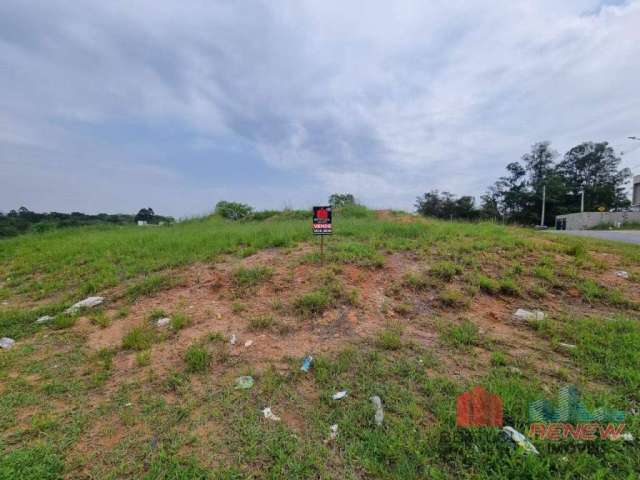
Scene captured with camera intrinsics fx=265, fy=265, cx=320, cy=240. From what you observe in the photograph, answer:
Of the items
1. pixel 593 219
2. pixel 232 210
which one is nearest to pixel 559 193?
pixel 593 219

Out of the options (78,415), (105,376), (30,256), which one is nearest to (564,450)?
(78,415)

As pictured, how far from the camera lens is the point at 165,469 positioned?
1.46 metres

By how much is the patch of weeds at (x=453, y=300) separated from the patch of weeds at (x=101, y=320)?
4.08 metres

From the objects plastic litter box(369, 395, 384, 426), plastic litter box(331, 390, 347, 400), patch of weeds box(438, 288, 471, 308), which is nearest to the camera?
plastic litter box(369, 395, 384, 426)

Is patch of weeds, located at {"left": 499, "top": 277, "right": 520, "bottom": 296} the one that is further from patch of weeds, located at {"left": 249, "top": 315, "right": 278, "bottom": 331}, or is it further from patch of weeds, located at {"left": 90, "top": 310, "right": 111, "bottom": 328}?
patch of weeds, located at {"left": 90, "top": 310, "right": 111, "bottom": 328}

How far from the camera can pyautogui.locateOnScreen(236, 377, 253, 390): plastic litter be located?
6.83 ft

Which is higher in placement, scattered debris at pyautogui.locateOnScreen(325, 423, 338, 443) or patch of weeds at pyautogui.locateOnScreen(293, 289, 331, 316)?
patch of weeds at pyautogui.locateOnScreen(293, 289, 331, 316)

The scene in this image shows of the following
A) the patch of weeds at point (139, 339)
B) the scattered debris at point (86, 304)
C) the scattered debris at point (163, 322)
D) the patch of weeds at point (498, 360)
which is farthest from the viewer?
the scattered debris at point (86, 304)

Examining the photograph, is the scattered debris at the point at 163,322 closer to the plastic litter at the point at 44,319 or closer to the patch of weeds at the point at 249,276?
the patch of weeds at the point at 249,276

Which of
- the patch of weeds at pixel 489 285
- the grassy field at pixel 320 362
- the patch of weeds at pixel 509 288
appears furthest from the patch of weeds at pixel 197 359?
the patch of weeds at pixel 509 288

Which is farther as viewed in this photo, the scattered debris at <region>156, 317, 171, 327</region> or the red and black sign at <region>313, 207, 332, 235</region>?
the red and black sign at <region>313, 207, 332, 235</region>

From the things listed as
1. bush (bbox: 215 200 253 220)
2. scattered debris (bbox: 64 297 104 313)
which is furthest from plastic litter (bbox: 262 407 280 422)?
bush (bbox: 215 200 253 220)

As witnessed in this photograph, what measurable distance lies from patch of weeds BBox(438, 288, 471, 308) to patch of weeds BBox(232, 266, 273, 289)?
95.3 inches

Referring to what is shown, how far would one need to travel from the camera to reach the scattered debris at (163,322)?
3.09 meters
